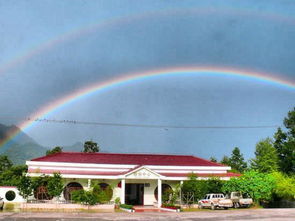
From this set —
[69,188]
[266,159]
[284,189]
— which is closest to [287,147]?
[266,159]

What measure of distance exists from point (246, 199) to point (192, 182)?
577 centimetres

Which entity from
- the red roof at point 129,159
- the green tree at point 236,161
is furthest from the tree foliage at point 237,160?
the red roof at point 129,159

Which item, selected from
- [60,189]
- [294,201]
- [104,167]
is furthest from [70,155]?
[294,201]

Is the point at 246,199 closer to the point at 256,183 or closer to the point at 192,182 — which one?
the point at 256,183

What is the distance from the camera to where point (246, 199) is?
1423 inches

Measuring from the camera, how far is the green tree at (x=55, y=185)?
34781 millimetres

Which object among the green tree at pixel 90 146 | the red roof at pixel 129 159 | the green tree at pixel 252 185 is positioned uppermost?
the green tree at pixel 90 146

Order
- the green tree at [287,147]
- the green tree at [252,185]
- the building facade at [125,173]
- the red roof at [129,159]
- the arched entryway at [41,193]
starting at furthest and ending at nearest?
the green tree at [287,147] < the red roof at [129,159] < the green tree at [252,185] < the building facade at [125,173] < the arched entryway at [41,193]

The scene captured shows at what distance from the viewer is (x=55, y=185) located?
35.2m

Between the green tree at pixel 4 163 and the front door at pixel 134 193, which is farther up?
the green tree at pixel 4 163

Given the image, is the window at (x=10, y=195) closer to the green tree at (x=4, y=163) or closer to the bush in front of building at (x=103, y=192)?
the bush in front of building at (x=103, y=192)

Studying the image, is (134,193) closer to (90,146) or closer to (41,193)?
(41,193)

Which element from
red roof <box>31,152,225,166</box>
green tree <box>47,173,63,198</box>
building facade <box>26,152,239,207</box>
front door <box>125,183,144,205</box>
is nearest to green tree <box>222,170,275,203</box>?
building facade <box>26,152,239,207</box>

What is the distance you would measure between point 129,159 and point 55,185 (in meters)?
12.1
